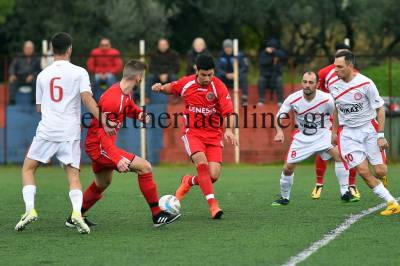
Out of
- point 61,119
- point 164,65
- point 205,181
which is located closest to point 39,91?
point 61,119

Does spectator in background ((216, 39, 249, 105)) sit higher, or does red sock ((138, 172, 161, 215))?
spectator in background ((216, 39, 249, 105))

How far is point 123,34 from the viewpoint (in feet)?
111

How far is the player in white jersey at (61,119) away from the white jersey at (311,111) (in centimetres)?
357

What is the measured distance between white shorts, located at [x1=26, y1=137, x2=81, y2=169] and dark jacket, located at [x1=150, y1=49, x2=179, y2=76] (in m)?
11.5

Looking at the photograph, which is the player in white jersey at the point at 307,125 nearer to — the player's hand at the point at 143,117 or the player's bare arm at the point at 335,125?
the player's bare arm at the point at 335,125

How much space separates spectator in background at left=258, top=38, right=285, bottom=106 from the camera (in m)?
22.3

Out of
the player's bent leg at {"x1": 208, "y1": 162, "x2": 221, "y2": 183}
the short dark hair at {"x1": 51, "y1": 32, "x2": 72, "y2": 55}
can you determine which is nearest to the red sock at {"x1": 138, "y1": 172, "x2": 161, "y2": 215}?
the player's bent leg at {"x1": 208, "y1": 162, "x2": 221, "y2": 183}

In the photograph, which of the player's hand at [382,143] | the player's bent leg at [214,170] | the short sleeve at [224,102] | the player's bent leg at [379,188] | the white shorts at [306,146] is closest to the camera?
the player's hand at [382,143]

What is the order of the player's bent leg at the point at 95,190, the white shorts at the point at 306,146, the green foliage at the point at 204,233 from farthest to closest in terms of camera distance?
the white shorts at the point at 306,146 < the player's bent leg at the point at 95,190 < the green foliage at the point at 204,233

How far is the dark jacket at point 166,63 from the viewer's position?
71.4 feet

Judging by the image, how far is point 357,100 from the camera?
11.7 meters

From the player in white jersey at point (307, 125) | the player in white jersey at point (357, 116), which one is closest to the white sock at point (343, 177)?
the player in white jersey at point (307, 125)

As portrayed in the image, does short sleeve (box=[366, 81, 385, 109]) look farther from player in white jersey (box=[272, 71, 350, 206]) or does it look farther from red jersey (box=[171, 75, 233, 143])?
red jersey (box=[171, 75, 233, 143])

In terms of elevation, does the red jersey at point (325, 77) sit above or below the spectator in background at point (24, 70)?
below
